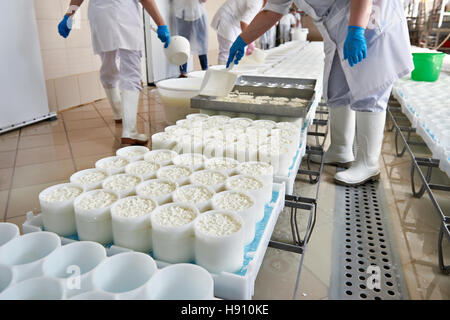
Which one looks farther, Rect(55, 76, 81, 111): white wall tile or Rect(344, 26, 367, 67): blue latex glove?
Rect(55, 76, 81, 111): white wall tile

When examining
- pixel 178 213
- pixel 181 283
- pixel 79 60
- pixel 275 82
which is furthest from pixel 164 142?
pixel 79 60

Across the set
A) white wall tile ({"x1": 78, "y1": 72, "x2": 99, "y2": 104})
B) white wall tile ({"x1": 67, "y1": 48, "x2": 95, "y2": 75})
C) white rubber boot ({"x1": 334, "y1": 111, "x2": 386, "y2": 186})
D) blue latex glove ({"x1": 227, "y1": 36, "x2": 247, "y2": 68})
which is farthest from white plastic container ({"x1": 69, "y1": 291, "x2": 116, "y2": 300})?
white wall tile ({"x1": 78, "y1": 72, "x2": 99, "y2": 104})

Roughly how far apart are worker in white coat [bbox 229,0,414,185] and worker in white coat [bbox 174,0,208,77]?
3.29 meters

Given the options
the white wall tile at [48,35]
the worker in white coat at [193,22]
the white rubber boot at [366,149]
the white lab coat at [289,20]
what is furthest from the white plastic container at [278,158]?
the white lab coat at [289,20]

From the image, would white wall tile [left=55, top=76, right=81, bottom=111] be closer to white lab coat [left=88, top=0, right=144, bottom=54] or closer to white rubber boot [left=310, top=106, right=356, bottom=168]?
white lab coat [left=88, top=0, right=144, bottom=54]

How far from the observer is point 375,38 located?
1.73 meters

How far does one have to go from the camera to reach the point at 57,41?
350 cm

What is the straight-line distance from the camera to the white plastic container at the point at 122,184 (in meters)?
1.02

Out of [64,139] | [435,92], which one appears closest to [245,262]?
[64,139]

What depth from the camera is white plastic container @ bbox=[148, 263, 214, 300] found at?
0.69 meters

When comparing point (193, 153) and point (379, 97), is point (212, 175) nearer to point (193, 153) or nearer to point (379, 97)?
point (193, 153)

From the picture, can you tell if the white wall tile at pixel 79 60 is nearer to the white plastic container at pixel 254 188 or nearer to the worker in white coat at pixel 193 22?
the worker in white coat at pixel 193 22
